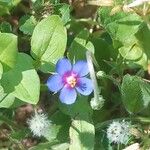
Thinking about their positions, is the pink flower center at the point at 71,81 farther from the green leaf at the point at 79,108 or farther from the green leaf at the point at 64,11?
the green leaf at the point at 64,11

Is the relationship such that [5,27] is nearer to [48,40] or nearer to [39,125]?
[48,40]

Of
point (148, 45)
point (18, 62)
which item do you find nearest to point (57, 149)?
point (18, 62)

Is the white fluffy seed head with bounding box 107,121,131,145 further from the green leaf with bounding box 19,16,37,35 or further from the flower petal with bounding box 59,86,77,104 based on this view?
the green leaf with bounding box 19,16,37,35

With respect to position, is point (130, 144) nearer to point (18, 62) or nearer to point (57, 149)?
point (57, 149)

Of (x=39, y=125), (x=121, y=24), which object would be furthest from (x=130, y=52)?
(x=39, y=125)

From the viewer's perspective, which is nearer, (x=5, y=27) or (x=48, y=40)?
(x=48, y=40)

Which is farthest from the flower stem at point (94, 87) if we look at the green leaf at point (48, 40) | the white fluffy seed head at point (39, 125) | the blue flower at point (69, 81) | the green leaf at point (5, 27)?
the green leaf at point (5, 27)
